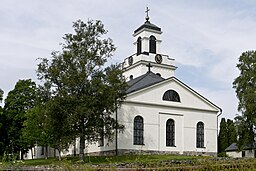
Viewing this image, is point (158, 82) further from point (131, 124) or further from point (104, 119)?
point (104, 119)

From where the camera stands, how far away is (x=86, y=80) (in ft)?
107

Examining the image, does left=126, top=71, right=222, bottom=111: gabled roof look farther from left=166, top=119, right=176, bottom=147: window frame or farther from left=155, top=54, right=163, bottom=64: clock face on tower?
left=155, top=54, right=163, bottom=64: clock face on tower

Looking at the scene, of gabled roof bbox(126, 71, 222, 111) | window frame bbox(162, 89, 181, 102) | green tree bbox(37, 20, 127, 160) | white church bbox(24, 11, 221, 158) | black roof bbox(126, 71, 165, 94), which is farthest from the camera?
window frame bbox(162, 89, 181, 102)

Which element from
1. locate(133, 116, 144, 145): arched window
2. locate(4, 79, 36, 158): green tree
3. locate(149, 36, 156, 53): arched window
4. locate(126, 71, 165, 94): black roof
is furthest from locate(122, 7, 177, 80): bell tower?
locate(133, 116, 144, 145): arched window

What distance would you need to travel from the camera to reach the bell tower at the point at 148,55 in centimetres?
5494

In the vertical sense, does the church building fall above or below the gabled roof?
below

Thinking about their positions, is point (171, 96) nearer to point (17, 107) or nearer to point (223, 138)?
point (17, 107)

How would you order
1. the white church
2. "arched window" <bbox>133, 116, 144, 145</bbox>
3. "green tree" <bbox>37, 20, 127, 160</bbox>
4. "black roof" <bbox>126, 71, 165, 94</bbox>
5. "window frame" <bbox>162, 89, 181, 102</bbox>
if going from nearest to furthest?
1. "green tree" <bbox>37, 20, 127, 160</bbox>
2. the white church
3. "arched window" <bbox>133, 116, 144, 145</bbox>
4. "black roof" <bbox>126, 71, 165, 94</bbox>
5. "window frame" <bbox>162, 89, 181, 102</bbox>

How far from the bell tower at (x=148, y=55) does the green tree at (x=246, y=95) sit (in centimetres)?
1283

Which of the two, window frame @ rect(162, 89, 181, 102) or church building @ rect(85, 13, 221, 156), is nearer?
church building @ rect(85, 13, 221, 156)

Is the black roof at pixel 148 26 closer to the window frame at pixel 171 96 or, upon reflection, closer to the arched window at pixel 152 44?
the arched window at pixel 152 44

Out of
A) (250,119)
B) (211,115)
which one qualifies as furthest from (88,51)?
(250,119)

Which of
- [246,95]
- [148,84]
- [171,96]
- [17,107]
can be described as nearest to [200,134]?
[171,96]

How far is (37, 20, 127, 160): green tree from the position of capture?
105ft
